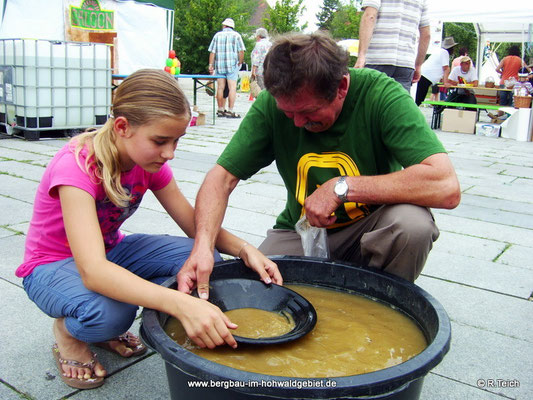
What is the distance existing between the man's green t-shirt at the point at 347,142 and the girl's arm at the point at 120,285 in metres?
0.67

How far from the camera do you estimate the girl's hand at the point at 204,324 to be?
1341 millimetres

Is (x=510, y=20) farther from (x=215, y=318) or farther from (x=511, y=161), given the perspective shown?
(x=215, y=318)

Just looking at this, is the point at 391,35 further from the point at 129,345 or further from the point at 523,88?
the point at 523,88

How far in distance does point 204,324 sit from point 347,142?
3.03 ft

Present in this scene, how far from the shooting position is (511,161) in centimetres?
651

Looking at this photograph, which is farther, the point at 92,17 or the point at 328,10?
the point at 328,10

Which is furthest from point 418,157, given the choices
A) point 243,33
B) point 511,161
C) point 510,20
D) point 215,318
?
point 243,33

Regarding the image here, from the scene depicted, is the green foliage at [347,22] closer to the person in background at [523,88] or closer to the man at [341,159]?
the person in background at [523,88]

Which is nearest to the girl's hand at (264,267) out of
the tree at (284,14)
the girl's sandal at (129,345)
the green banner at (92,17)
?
the girl's sandal at (129,345)

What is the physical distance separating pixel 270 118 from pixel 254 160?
181 millimetres

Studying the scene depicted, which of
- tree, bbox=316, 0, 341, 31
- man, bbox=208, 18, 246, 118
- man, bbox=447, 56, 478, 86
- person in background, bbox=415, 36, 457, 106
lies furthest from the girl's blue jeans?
tree, bbox=316, 0, 341, 31

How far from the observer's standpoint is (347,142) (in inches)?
77.3

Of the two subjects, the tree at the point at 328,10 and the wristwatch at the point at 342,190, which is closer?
the wristwatch at the point at 342,190

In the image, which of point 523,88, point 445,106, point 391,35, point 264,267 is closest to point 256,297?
point 264,267
